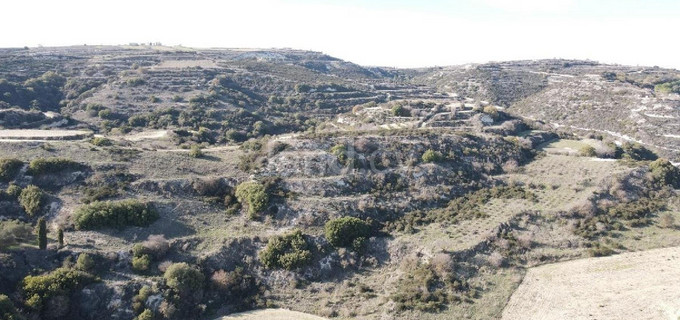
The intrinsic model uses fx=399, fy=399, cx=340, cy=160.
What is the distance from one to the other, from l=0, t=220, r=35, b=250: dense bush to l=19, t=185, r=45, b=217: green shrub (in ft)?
6.95

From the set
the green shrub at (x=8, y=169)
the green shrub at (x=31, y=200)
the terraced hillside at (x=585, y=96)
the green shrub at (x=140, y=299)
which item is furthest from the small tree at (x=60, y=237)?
the terraced hillside at (x=585, y=96)

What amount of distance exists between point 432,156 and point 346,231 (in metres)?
17.6

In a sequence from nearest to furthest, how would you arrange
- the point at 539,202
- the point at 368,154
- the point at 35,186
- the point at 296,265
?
the point at 296,265
the point at 35,186
the point at 539,202
the point at 368,154

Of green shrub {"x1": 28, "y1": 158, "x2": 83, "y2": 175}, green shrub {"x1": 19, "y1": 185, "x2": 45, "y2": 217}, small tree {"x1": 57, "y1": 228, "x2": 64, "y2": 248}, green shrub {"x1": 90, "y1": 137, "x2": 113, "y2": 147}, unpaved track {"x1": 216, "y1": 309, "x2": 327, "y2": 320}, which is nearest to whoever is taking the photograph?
unpaved track {"x1": 216, "y1": 309, "x2": 327, "y2": 320}

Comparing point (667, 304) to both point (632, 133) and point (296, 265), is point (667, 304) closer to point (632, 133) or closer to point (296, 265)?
point (296, 265)

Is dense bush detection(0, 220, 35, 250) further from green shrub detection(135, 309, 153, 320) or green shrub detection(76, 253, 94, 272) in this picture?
green shrub detection(135, 309, 153, 320)

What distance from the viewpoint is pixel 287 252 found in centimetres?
3422

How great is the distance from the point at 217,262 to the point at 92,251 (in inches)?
380

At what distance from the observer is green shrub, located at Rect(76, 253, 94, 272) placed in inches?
1176

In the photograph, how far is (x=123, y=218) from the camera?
3506 centimetres

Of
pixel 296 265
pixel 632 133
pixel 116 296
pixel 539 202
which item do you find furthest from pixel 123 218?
pixel 632 133

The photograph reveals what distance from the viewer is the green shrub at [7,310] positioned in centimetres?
2377

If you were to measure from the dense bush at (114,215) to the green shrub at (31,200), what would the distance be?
431 centimetres

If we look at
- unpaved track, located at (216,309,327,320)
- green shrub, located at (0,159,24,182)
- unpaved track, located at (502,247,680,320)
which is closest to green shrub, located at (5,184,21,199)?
green shrub, located at (0,159,24,182)
